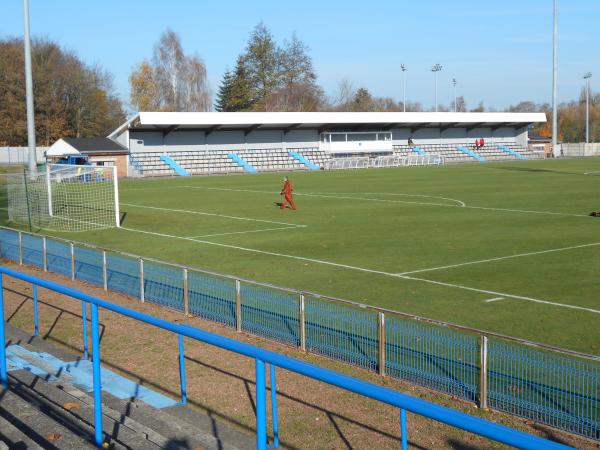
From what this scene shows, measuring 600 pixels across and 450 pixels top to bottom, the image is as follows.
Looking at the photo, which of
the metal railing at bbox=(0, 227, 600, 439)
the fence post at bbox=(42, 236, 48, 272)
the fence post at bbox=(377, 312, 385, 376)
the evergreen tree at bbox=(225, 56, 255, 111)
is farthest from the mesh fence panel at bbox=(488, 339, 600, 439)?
the evergreen tree at bbox=(225, 56, 255, 111)

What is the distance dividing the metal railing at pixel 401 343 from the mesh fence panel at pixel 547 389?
1 centimetres

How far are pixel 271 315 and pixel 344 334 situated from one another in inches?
71.3

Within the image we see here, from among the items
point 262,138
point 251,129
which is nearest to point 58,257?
point 251,129

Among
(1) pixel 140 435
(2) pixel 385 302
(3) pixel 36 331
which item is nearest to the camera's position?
(1) pixel 140 435

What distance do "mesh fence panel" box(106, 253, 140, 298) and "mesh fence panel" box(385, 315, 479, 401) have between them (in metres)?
6.39

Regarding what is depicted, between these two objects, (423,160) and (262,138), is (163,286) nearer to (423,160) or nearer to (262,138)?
(262,138)

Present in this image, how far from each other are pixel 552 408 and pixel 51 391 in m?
5.56

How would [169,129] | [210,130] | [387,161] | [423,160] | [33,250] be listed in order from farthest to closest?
[423,160]
[387,161]
[210,130]
[169,129]
[33,250]

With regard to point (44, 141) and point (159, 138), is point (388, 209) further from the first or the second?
point (44, 141)

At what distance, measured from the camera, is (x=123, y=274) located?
54.2ft

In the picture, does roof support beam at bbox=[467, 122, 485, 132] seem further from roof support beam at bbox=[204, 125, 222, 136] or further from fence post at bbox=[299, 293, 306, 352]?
fence post at bbox=[299, 293, 306, 352]

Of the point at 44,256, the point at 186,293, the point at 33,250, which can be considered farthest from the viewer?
the point at 33,250

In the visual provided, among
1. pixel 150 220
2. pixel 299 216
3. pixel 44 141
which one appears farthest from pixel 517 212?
pixel 44 141

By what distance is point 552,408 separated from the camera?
8789 mm
